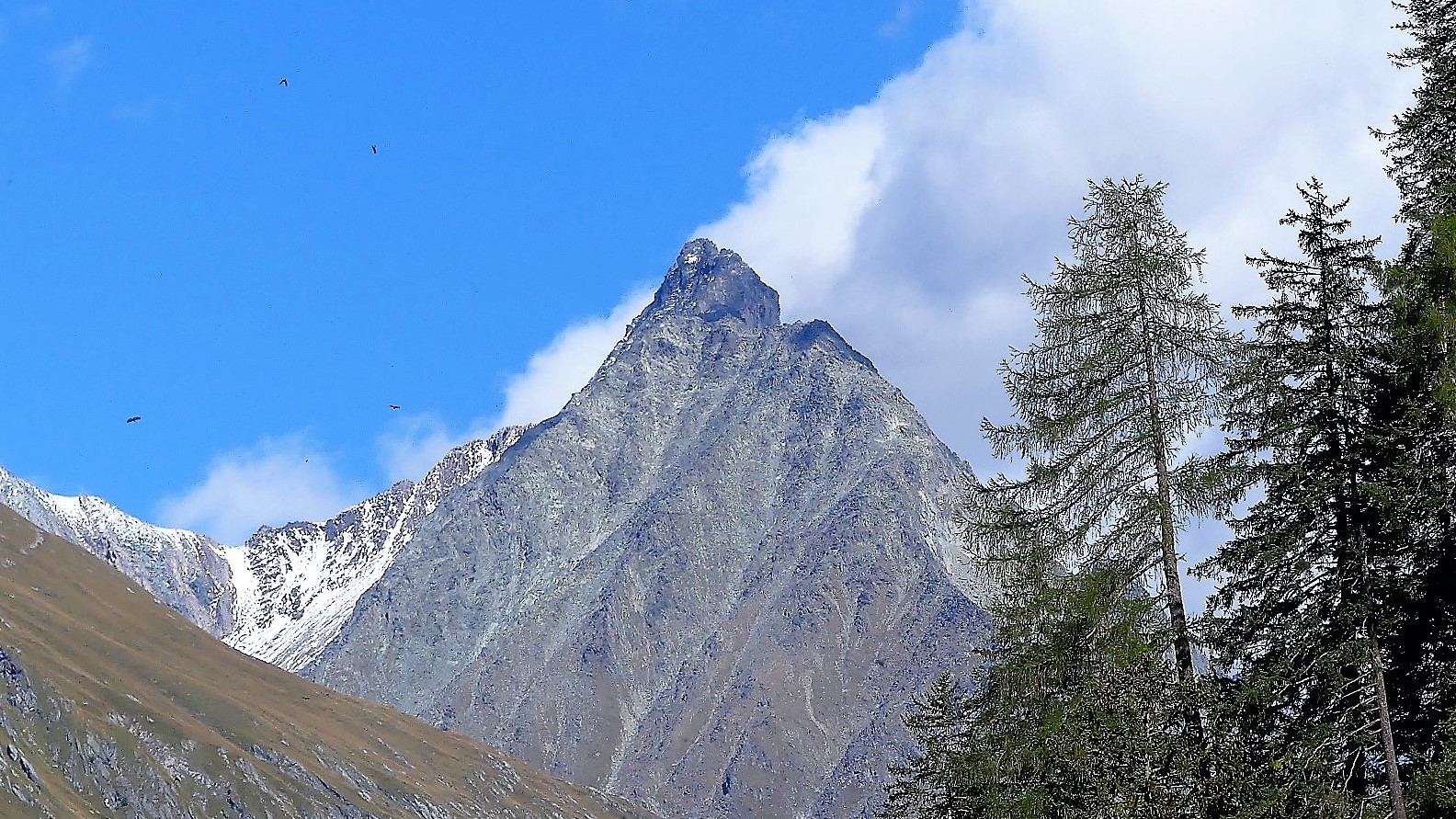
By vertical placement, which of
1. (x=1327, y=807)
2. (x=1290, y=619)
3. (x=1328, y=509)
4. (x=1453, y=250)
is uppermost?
(x=1453, y=250)

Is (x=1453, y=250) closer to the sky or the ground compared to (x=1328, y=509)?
closer to the sky

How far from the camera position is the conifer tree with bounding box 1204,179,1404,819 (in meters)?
21.2

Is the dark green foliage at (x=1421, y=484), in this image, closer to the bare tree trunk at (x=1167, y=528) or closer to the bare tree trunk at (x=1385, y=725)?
the bare tree trunk at (x=1385, y=725)

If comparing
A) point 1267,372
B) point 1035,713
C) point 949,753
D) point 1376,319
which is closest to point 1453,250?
Result: point 1376,319

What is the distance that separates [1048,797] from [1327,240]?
1065 centimetres

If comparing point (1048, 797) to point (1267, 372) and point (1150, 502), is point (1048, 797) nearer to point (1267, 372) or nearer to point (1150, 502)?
point (1150, 502)

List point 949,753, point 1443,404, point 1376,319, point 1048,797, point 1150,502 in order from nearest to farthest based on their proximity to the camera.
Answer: point 1443,404, point 1376,319, point 1150,502, point 1048,797, point 949,753

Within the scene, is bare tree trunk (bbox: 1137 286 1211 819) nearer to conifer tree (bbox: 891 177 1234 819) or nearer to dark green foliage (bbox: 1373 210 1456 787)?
conifer tree (bbox: 891 177 1234 819)

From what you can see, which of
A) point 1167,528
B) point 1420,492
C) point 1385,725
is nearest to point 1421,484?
point 1420,492

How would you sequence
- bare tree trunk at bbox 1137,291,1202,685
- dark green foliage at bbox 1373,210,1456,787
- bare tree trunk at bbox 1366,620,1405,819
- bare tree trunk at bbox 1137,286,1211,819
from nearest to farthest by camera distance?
bare tree trunk at bbox 1366,620,1405,819
dark green foliage at bbox 1373,210,1456,787
bare tree trunk at bbox 1137,286,1211,819
bare tree trunk at bbox 1137,291,1202,685

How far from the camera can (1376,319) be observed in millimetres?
21609

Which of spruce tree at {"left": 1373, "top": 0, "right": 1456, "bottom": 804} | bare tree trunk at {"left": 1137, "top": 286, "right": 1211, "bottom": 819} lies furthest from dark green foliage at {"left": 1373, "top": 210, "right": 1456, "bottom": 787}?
bare tree trunk at {"left": 1137, "top": 286, "right": 1211, "bottom": 819}

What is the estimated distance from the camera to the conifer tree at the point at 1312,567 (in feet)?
69.5

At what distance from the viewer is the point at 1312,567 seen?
71.7 feet
